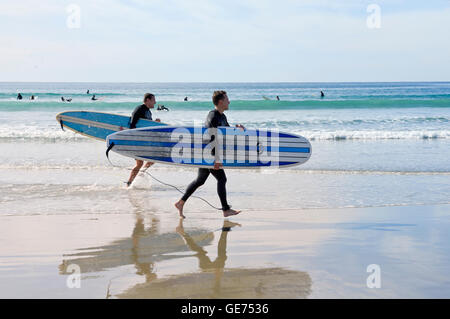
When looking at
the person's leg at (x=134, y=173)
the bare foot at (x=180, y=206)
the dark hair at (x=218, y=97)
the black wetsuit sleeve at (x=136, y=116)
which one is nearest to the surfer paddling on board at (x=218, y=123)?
the dark hair at (x=218, y=97)

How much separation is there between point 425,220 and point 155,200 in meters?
3.84

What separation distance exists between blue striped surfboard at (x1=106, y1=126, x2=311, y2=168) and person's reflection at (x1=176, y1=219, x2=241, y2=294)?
1.62 metres

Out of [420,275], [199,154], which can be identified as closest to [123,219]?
[199,154]

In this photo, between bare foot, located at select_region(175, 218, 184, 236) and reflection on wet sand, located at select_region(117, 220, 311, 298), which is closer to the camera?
reflection on wet sand, located at select_region(117, 220, 311, 298)

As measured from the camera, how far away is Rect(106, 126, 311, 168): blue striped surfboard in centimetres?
736

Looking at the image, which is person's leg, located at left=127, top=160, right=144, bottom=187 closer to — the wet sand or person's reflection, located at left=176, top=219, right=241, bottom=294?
the wet sand

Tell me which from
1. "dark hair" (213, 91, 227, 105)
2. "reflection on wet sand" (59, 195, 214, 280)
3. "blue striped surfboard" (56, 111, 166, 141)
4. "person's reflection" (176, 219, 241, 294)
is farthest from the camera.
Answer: "blue striped surfboard" (56, 111, 166, 141)

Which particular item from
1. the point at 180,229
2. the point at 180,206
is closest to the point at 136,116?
the point at 180,206

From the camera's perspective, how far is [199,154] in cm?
708

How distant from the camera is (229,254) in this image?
4770 millimetres

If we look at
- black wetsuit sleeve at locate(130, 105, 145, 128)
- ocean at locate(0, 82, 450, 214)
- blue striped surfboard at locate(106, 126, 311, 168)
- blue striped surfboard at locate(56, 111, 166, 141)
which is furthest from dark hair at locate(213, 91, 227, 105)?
blue striped surfboard at locate(56, 111, 166, 141)

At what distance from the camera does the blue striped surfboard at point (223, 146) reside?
290 inches

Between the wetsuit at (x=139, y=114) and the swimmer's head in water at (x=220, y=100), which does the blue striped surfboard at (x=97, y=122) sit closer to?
the wetsuit at (x=139, y=114)
